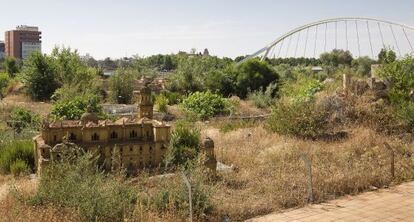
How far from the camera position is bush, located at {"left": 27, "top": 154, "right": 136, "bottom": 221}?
5883 millimetres

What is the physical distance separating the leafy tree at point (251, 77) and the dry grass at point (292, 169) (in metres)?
18.4

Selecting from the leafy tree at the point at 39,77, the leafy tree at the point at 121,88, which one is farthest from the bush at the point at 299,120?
the leafy tree at the point at 39,77

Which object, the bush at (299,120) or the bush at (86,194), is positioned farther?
the bush at (299,120)

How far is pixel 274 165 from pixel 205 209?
2803 mm

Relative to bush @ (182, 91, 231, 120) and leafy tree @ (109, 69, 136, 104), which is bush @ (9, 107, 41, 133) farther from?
leafy tree @ (109, 69, 136, 104)

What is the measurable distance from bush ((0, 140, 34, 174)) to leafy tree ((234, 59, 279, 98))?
21.4m

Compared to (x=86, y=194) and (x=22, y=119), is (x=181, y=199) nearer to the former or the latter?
(x=86, y=194)

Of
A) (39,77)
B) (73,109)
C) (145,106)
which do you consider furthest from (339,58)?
(145,106)

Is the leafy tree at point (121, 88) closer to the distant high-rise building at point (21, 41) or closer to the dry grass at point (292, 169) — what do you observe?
the dry grass at point (292, 169)

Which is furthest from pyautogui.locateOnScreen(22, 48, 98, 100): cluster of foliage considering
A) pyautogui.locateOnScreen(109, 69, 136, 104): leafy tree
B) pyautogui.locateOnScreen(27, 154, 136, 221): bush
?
pyautogui.locateOnScreen(27, 154, 136, 221): bush

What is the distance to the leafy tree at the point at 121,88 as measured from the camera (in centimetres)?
2611

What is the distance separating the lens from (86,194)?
5.95 meters

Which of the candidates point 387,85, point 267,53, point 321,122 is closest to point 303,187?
point 321,122

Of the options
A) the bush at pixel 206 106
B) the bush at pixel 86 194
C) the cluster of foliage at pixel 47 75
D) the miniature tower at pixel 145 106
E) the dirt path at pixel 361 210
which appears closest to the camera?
the bush at pixel 86 194
